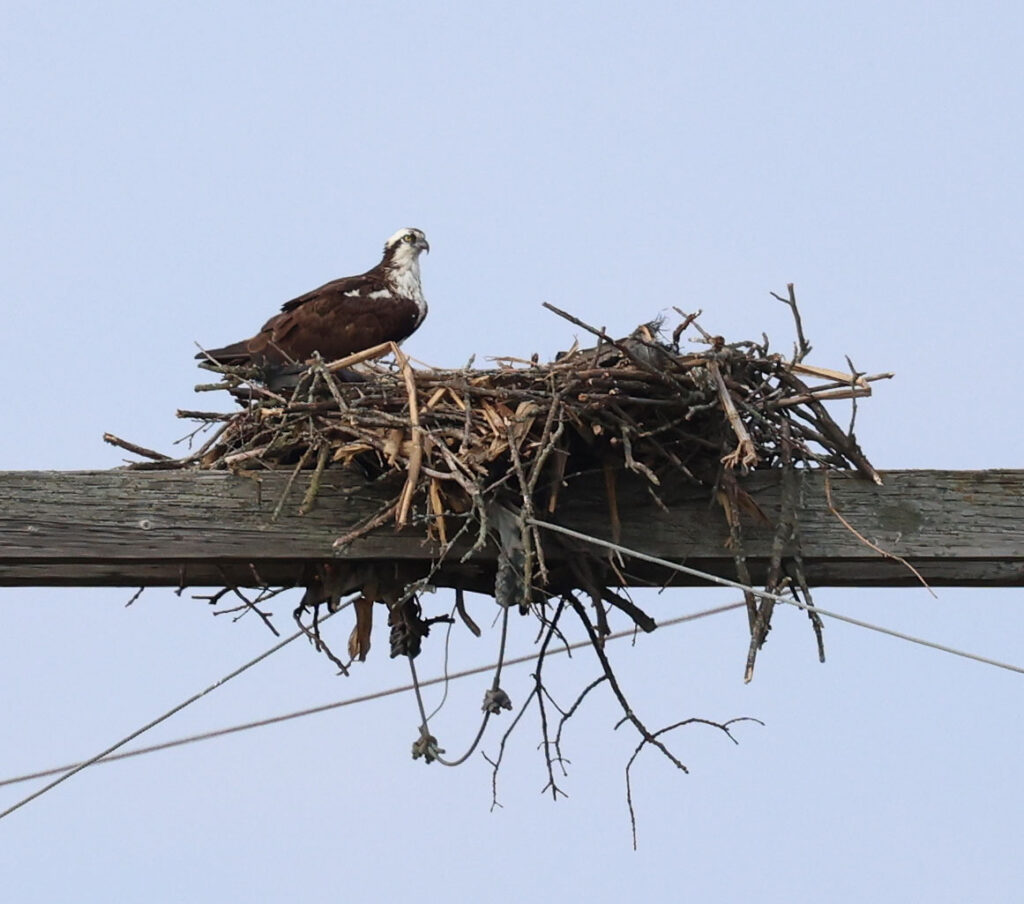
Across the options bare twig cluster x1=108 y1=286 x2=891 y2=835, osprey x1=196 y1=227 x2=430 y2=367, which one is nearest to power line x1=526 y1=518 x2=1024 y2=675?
bare twig cluster x1=108 y1=286 x2=891 y2=835

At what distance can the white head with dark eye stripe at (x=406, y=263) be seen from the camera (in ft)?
21.6

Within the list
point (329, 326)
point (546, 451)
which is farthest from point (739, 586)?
Result: point (329, 326)

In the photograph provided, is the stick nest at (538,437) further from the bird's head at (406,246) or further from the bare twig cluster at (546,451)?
the bird's head at (406,246)

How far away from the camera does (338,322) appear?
6.04 metres

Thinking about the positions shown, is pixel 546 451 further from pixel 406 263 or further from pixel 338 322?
pixel 406 263

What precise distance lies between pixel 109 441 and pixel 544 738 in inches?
50.7

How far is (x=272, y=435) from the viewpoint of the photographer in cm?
362

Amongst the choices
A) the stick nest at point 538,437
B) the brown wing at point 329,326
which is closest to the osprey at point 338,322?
the brown wing at point 329,326

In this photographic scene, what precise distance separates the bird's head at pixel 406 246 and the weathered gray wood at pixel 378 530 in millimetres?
3629

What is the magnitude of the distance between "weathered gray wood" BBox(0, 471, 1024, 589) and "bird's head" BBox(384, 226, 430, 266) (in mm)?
3629

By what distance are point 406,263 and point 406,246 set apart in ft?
0.71

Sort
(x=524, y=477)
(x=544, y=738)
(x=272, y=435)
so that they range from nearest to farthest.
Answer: (x=524, y=477) < (x=544, y=738) < (x=272, y=435)

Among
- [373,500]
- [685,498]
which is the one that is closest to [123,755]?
[373,500]

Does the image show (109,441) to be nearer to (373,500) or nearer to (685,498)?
(373,500)
